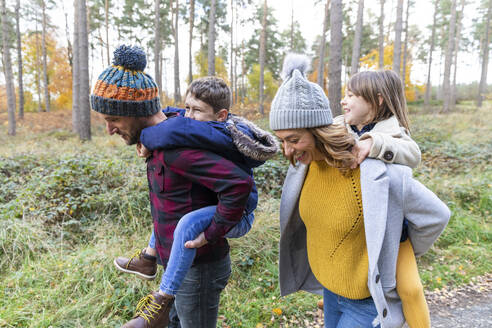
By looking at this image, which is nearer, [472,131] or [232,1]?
[472,131]

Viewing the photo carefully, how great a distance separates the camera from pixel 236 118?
1.96 meters

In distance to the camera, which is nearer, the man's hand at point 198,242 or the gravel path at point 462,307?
the man's hand at point 198,242

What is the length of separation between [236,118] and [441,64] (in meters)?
47.8

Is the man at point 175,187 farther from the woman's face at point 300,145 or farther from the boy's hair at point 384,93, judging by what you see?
the boy's hair at point 384,93

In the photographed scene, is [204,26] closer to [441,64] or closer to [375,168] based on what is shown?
[375,168]

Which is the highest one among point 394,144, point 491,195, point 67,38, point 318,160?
point 67,38

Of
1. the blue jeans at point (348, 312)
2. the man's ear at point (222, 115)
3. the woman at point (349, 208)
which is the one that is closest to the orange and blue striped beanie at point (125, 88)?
the man's ear at point (222, 115)

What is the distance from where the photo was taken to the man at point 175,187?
149 cm

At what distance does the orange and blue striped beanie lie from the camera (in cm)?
153

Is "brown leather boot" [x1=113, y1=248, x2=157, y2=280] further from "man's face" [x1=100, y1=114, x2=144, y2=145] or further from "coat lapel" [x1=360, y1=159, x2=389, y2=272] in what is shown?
"coat lapel" [x1=360, y1=159, x2=389, y2=272]

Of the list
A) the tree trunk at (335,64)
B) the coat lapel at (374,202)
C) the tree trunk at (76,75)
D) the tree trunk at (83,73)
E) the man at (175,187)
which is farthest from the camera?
the tree trunk at (76,75)

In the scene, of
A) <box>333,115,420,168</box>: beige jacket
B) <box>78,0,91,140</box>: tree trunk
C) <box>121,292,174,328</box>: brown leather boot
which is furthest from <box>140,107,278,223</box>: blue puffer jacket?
<box>78,0,91,140</box>: tree trunk

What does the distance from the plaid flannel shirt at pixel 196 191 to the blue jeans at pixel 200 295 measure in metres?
0.07

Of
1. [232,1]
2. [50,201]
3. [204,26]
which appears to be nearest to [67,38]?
[204,26]
